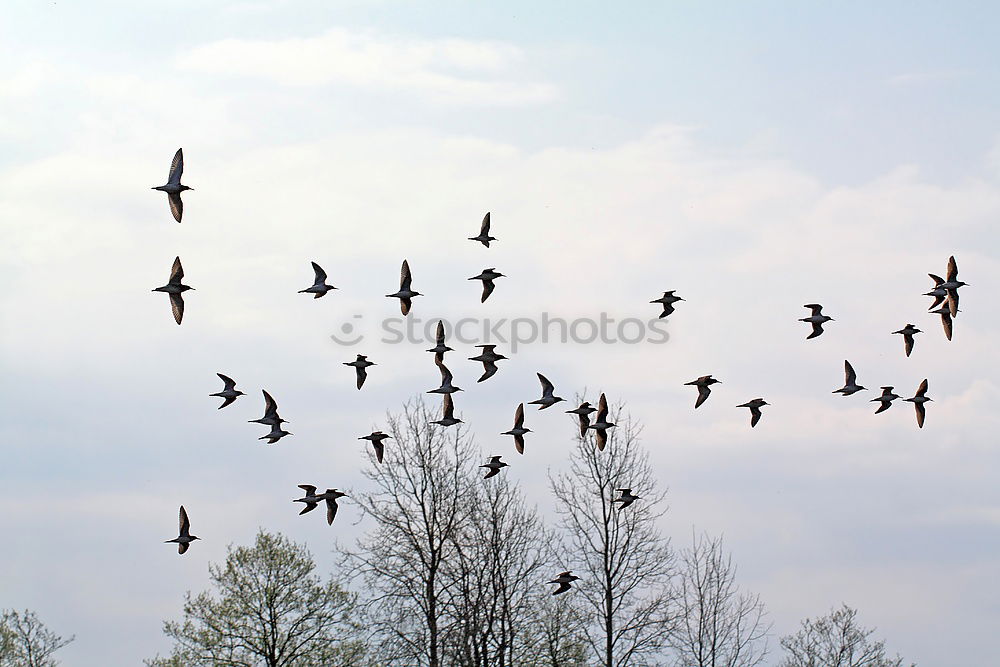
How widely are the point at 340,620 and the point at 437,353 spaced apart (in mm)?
16987

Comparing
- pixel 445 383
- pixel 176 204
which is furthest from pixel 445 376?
pixel 176 204

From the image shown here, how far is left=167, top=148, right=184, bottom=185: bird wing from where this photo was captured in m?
31.9

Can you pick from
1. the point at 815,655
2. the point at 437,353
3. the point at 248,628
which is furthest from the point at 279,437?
the point at 815,655

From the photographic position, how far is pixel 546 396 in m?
40.6

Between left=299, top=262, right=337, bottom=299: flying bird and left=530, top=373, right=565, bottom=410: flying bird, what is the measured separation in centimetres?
674

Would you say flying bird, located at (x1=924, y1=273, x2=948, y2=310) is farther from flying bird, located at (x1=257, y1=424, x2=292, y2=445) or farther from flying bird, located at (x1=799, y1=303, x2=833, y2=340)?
flying bird, located at (x1=257, y1=424, x2=292, y2=445)

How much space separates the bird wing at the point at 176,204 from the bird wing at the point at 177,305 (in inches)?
128

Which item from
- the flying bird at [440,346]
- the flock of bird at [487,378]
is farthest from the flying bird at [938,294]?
the flying bird at [440,346]

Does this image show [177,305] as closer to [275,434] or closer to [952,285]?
[275,434]

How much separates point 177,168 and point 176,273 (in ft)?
11.4

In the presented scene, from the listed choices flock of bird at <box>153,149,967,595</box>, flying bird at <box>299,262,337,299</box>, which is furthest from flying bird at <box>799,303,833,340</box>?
flying bird at <box>299,262,337,299</box>

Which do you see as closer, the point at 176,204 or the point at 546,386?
the point at 176,204

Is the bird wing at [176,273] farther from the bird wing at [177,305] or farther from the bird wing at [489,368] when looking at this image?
the bird wing at [489,368]

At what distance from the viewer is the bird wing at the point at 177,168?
31.9m
